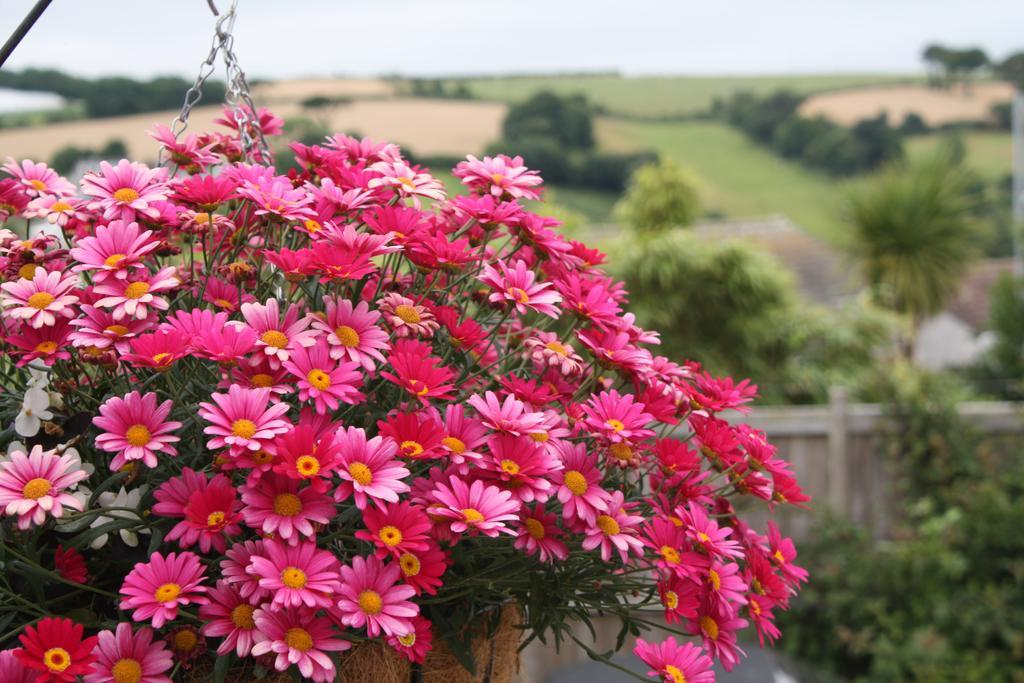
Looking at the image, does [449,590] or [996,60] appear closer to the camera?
[449,590]

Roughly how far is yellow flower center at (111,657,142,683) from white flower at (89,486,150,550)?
0.26ft

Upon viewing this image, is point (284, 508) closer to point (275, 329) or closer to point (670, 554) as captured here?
point (275, 329)

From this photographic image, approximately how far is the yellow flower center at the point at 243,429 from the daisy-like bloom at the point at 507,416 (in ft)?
0.47

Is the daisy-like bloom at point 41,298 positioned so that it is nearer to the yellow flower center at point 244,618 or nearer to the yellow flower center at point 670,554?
the yellow flower center at point 244,618

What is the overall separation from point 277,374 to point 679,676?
1.16 ft

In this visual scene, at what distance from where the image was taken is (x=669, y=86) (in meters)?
33.3

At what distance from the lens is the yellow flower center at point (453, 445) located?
1.93 feet

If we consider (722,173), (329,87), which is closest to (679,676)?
(329,87)

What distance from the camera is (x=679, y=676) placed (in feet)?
2.18

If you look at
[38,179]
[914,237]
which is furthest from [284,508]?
[914,237]

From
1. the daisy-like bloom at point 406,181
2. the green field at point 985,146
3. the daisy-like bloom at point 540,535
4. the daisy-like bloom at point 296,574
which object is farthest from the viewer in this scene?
the green field at point 985,146

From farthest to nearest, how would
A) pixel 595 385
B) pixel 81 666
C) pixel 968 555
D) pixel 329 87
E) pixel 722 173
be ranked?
1. pixel 722 173
2. pixel 329 87
3. pixel 968 555
4. pixel 595 385
5. pixel 81 666

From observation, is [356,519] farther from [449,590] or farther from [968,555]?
[968,555]

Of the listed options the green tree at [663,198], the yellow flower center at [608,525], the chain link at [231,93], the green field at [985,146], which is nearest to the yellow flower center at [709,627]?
the yellow flower center at [608,525]
